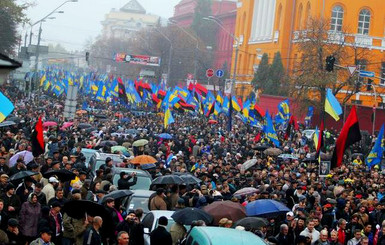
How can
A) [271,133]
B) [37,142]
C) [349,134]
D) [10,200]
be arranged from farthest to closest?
[271,133], [349,134], [37,142], [10,200]

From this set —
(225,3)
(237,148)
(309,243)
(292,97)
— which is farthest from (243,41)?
(309,243)

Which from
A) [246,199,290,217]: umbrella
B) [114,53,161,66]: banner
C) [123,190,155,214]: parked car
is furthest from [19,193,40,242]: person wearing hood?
[114,53,161,66]: banner

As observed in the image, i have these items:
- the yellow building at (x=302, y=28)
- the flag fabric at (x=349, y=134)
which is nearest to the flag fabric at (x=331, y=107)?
the flag fabric at (x=349, y=134)

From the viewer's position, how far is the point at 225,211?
15.7 metres

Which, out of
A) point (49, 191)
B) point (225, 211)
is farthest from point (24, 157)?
point (225, 211)

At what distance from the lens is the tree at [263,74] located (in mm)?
73438

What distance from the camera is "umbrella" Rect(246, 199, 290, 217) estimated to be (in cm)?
1603

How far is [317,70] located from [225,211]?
42117 mm

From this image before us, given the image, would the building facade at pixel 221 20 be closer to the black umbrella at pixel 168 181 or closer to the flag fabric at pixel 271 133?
the flag fabric at pixel 271 133

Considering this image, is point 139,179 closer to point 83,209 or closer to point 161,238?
point 83,209

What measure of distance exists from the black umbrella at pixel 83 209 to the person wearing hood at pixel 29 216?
75cm

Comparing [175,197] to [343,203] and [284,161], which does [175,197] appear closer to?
[343,203]

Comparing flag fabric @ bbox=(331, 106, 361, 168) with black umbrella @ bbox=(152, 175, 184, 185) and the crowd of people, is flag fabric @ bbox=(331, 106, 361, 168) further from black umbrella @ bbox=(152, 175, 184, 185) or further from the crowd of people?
black umbrella @ bbox=(152, 175, 184, 185)

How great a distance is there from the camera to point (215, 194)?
61.4 ft
